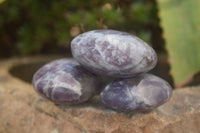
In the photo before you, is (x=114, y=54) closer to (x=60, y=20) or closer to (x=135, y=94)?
(x=135, y=94)

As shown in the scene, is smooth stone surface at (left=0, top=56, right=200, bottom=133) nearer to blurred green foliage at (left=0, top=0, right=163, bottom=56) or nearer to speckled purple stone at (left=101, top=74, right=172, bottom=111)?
speckled purple stone at (left=101, top=74, right=172, bottom=111)

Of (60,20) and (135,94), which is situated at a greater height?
(135,94)

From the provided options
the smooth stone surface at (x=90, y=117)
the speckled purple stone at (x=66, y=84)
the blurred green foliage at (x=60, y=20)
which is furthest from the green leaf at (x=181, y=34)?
the speckled purple stone at (x=66, y=84)

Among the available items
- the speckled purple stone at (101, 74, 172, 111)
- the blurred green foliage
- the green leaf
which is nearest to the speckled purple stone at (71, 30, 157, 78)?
the speckled purple stone at (101, 74, 172, 111)

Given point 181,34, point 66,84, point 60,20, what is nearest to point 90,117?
point 66,84

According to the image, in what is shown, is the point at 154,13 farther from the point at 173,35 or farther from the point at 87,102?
the point at 87,102

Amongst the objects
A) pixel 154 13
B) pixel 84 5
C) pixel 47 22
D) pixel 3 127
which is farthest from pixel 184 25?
pixel 47 22
